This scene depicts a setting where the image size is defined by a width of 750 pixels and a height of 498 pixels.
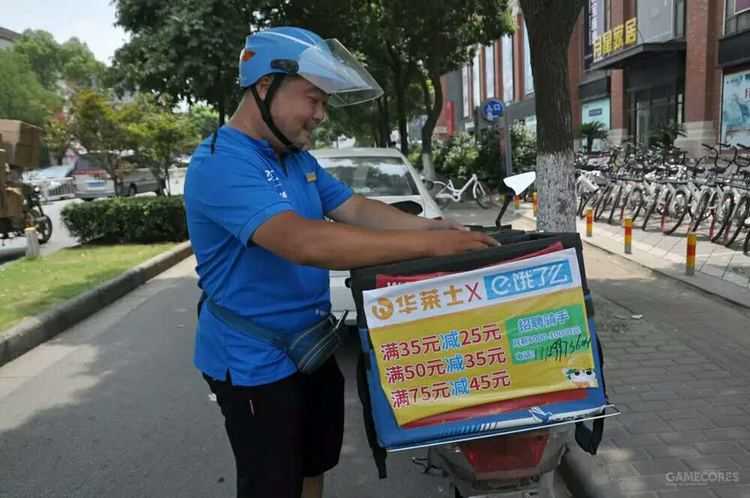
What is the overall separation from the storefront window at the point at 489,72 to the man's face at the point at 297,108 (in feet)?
133

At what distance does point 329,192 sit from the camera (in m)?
2.21

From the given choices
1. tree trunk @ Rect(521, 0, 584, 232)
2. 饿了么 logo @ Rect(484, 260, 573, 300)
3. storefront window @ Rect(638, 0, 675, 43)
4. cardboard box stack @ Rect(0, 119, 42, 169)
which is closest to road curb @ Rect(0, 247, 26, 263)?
cardboard box stack @ Rect(0, 119, 42, 169)

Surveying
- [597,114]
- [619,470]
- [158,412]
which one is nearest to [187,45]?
[158,412]

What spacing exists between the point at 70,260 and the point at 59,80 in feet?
204

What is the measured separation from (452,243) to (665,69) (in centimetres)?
2079

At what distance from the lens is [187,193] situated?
5.86 ft

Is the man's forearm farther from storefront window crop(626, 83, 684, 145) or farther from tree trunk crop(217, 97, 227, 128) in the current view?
storefront window crop(626, 83, 684, 145)

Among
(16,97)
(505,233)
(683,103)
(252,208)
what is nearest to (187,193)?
(252,208)

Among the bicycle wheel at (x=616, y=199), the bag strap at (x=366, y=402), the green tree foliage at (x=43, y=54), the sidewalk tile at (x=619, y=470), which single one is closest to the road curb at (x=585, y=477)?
the sidewalk tile at (x=619, y=470)

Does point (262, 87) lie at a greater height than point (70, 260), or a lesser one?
greater

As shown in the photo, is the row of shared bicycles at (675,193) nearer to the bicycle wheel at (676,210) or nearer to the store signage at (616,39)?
the bicycle wheel at (676,210)

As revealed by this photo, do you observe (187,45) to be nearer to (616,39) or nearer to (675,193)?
(675,193)

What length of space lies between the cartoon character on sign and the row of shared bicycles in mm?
7346

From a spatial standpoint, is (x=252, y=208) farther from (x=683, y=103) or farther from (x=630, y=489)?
(x=683, y=103)
